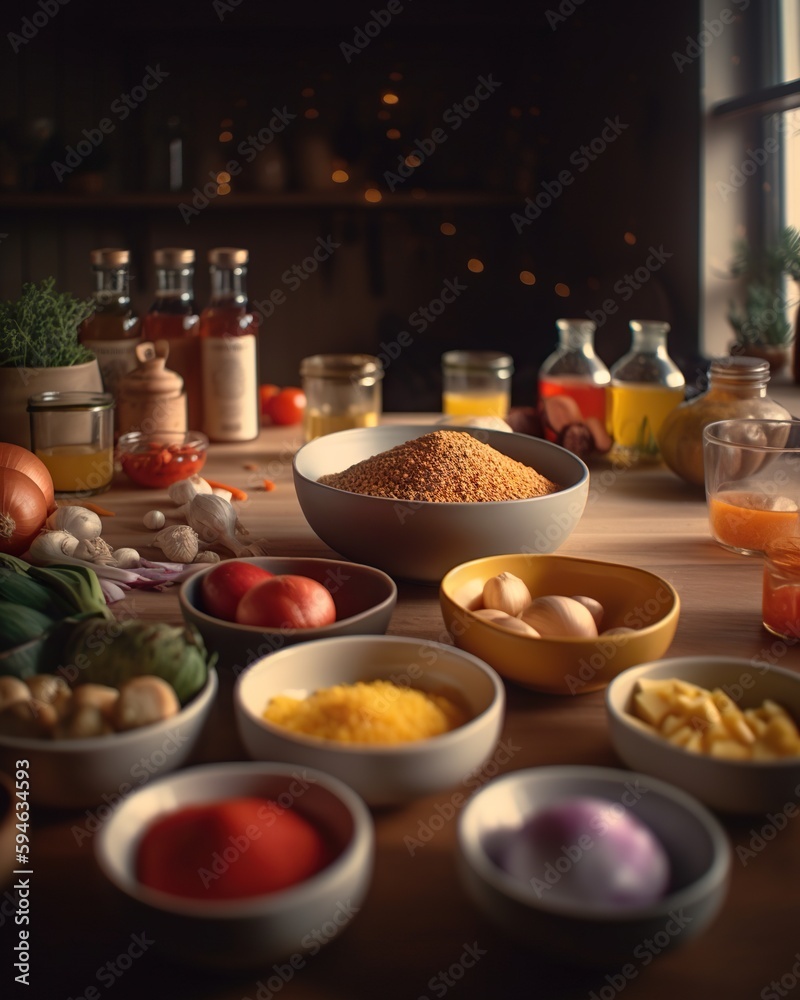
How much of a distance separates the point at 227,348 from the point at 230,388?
7cm

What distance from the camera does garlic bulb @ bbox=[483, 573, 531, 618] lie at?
3.08 feet

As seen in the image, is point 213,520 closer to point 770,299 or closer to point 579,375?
point 579,375

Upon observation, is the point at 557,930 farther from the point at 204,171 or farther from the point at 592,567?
the point at 204,171

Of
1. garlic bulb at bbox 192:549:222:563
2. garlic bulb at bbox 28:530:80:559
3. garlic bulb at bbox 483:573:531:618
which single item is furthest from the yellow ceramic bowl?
garlic bulb at bbox 28:530:80:559

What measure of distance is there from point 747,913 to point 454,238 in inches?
131

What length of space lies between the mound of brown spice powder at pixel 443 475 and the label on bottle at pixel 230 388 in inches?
23.8

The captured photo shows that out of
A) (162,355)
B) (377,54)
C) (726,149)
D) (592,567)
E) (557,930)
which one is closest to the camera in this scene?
(557,930)

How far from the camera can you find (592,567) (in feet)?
3.29

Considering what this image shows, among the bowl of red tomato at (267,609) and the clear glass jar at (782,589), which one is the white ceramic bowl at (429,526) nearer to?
the bowl of red tomato at (267,609)

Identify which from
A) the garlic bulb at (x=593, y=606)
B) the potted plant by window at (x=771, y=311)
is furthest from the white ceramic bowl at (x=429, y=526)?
the potted plant by window at (x=771, y=311)

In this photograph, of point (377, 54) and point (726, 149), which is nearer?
point (726, 149)

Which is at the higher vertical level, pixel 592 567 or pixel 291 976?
pixel 592 567

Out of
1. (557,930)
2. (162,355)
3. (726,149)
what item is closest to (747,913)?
(557,930)

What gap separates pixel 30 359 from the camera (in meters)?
1.53
